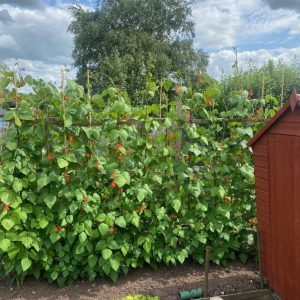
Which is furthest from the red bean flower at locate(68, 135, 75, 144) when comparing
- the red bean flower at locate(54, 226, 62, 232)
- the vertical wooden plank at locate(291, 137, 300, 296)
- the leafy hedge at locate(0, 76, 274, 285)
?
the vertical wooden plank at locate(291, 137, 300, 296)

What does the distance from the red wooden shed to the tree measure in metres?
17.6

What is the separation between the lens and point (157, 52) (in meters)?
21.4

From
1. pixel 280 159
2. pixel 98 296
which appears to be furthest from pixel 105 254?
pixel 280 159

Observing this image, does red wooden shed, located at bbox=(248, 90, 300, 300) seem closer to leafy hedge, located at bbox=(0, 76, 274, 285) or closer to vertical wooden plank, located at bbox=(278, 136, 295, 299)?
vertical wooden plank, located at bbox=(278, 136, 295, 299)

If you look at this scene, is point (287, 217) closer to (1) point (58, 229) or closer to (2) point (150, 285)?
(2) point (150, 285)

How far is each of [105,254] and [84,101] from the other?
4.79 ft

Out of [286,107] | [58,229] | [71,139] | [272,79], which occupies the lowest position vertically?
[58,229]

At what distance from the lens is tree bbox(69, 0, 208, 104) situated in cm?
2106

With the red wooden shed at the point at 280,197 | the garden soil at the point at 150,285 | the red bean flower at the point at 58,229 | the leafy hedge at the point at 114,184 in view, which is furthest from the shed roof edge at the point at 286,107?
the red bean flower at the point at 58,229

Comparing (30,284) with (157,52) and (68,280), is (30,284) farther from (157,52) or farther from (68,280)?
(157,52)

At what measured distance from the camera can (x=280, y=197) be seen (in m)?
2.93

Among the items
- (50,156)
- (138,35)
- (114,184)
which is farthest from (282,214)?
(138,35)

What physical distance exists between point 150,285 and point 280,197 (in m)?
1.57

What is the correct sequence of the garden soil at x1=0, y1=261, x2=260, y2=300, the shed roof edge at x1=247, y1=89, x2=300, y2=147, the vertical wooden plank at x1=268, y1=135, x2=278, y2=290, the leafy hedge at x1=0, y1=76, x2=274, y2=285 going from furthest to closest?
1. the garden soil at x1=0, y1=261, x2=260, y2=300
2. the leafy hedge at x1=0, y1=76, x2=274, y2=285
3. the vertical wooden plank at x1=268, y1=135, x2=278, y2=290
4. the shed roof edge at x1=247, y1=89, x2=300, y2=147
